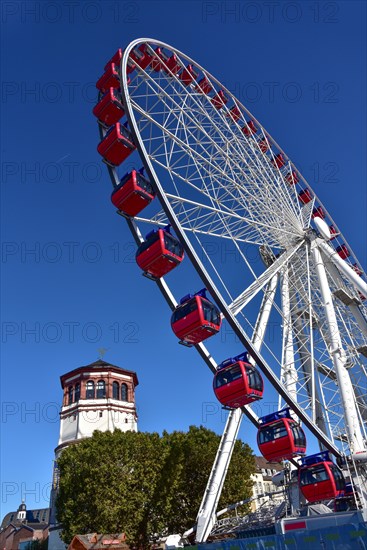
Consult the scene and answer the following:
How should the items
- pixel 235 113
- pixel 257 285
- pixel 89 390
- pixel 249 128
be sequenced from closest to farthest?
1. pixel 257 285
2. pixel 249 128
3. pixel 235 113
4. pixel 89 390

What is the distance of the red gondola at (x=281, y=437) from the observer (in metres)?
23.3

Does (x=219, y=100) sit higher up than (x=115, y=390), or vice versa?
(x=219, y=100)

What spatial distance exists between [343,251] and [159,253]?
69.0 ft

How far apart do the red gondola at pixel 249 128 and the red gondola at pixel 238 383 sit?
18169 mm

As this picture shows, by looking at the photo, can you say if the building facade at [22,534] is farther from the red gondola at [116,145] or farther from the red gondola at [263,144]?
the red gondola at [263,144]

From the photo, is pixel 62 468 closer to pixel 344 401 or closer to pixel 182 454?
pixel 182 454

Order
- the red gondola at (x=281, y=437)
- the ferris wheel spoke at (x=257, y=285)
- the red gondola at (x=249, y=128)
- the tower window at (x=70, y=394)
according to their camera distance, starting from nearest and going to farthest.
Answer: the red gondola at (x=281, y=437) → the ferris wheel spoke at (x=257, y=285) → the red gondola at (x=249, y=128) → the tower window at (x=70, y=394)

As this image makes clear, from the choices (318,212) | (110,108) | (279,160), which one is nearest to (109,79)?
(110,108)

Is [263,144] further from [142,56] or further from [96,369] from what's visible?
[96,369]

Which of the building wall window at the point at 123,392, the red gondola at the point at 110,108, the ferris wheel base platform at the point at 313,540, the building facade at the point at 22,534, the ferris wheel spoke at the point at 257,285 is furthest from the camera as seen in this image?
the building facade at the point at 22,534

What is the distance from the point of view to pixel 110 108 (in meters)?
29.1

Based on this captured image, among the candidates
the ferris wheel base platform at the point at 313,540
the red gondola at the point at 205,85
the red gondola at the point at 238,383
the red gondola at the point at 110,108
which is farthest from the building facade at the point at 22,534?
the red gondola at the point at 205,85

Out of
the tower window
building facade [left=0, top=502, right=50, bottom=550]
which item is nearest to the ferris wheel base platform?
the tower window

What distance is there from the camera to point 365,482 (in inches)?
872
